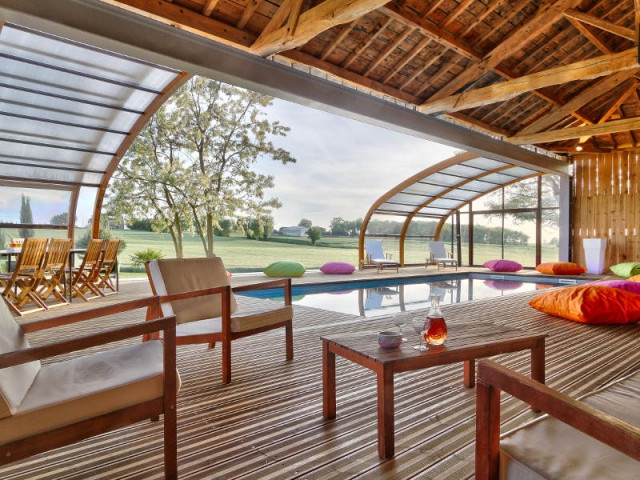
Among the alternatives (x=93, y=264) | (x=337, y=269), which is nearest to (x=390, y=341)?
(x=93, y=264)

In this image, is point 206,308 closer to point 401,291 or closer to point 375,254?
point 401,291

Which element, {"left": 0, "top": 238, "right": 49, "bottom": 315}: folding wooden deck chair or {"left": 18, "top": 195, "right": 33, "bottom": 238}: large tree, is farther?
{"left": 18, "top": 195, "right": 33, "bottom": 238}: large tree

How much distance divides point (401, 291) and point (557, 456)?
7650mm

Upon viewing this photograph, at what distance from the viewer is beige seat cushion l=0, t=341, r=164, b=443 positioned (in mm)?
1344

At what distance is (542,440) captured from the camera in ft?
4.04

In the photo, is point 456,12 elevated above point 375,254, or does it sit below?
above

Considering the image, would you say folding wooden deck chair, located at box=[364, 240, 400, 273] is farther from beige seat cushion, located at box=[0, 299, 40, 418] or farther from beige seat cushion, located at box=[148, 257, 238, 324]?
beige seat cushion, located at box=[0, 299, 40, 418]

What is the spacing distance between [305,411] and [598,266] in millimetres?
Answer: 11973

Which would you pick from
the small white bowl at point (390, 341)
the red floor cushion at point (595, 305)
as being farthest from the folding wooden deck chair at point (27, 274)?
the red floor cushion at point (595, 305)

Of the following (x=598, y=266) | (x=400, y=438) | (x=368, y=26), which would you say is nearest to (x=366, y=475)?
(x=400, y=438)

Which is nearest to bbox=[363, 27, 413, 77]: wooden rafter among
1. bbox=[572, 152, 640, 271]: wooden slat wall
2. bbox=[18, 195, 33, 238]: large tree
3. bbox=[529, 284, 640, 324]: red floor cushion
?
bbox=[529, 284, 640, 324]: red floor cushion

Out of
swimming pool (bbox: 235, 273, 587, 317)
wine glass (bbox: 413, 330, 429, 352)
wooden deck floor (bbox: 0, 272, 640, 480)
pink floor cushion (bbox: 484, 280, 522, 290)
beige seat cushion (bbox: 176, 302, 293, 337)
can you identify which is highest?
wine glass (bbox: 413, 330, 429, 352)

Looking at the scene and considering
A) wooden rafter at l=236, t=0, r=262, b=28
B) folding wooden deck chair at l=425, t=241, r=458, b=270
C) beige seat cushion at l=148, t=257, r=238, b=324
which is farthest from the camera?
folding wooden deck chair at l=425, t=241, r=458, b=270

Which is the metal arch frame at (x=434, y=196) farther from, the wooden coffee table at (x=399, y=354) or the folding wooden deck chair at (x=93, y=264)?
the wooden coffee table at (x=399, y=354)
